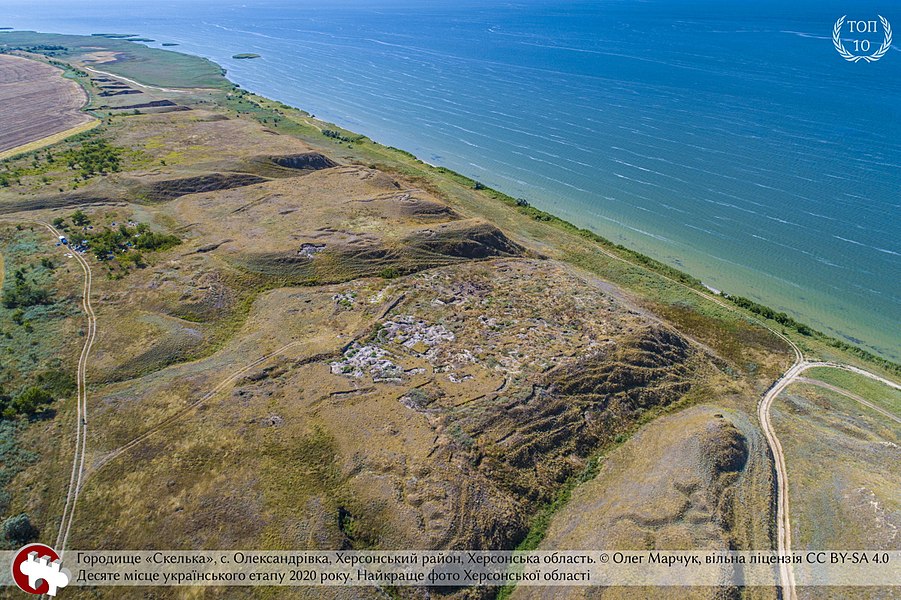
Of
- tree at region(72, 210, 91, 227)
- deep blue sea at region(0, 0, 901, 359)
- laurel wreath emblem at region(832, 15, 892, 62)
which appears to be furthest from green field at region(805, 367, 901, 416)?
laurel wreath emblem at region(832, 15, 892, 62)

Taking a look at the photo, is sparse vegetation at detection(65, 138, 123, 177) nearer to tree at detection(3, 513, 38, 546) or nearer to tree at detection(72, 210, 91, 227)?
tree at detection(72, 210, 91, 227)

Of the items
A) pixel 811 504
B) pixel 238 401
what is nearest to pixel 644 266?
pixel 811 504

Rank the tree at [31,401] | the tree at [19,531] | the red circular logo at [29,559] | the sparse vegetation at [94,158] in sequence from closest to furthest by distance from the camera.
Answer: the red circular logo at [29,559]
the tree at [19,531]
the tree at [31,401]
the sparse vegetation at [94,158]

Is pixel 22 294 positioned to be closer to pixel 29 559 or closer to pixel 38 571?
pixel 29 559

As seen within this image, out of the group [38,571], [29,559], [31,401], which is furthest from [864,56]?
[29,559]

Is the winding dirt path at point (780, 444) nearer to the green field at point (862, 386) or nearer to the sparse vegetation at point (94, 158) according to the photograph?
the green field at point (862, 386)

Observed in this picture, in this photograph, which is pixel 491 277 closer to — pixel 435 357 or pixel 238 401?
pixel 435 357

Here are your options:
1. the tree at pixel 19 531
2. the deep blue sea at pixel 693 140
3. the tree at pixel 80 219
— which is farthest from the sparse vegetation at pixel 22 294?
the deep blue sea at pixel 693 140
